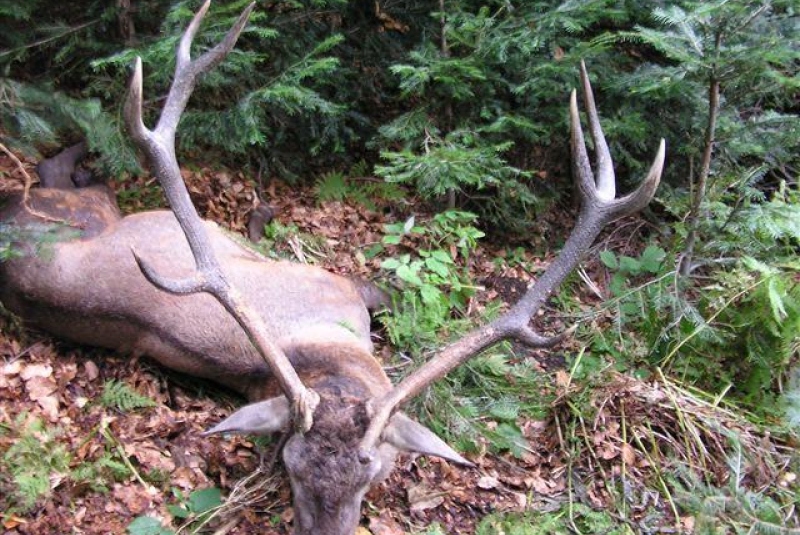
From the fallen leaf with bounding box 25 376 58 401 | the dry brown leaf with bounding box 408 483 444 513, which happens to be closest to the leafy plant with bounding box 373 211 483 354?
the dry brown leaf with bounding box 408 483 444 513

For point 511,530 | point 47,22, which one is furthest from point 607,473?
point 47,22

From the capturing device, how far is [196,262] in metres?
4.12

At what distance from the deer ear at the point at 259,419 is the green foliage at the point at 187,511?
1.37ft

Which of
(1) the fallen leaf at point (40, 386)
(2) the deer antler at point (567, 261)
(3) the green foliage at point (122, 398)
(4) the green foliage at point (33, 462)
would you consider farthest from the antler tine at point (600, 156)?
(1) the fallen leaf at point (40, 386)

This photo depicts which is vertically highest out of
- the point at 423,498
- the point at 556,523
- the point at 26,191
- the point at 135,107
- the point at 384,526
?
the point at 135,107

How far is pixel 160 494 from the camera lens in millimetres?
4113

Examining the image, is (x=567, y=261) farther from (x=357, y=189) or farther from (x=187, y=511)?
(x=357, y=189)

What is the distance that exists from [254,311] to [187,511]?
1.17 m

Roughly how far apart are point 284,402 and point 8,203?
2.57 meters

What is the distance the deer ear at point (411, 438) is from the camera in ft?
13.1

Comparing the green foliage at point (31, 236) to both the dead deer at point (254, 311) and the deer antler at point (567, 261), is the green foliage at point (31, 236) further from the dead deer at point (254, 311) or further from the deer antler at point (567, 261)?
the deer antler at point (567, 261)

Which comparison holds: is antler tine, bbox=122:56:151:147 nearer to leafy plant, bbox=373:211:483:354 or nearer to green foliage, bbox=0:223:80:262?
green foliage, bbox=0:223:80:262

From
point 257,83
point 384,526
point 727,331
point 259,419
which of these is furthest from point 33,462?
point 727,331

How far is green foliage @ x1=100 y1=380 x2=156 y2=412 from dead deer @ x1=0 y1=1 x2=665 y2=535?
371 millimetres
